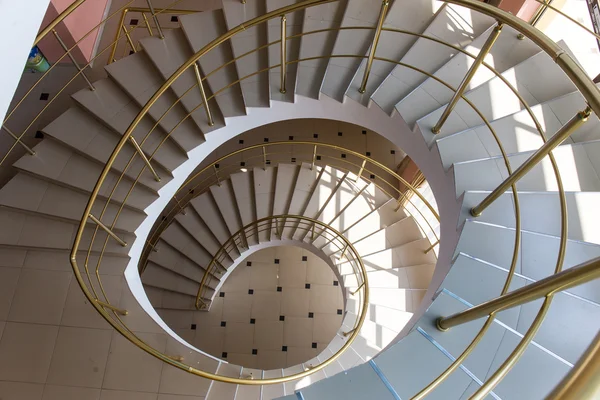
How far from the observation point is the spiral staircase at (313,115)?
220 centimetres

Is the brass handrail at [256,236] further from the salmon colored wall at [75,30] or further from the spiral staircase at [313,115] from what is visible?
the salmon colored wall at [75,30]

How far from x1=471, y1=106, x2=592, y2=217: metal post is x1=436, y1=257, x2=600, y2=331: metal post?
2.66 feet

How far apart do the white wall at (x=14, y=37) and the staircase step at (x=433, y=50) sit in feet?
9.43

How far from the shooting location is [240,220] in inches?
241

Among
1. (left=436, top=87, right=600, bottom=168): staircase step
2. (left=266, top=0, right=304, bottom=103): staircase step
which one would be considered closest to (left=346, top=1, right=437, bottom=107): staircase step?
(left=266, top=0, right=304, bottom=103): staircase step

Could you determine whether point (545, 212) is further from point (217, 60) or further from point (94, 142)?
point (94, 142)

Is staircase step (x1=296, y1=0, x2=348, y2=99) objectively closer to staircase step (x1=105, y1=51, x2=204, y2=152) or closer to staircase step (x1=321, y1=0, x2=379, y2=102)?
staircase step (x1=321, y1=0, x2=379, y2=102)

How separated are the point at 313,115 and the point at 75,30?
12.6 feet

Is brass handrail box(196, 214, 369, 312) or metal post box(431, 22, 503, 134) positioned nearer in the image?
metal post box(431, 22, 503, 134)

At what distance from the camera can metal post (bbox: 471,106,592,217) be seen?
64.7 inches

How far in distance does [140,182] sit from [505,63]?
3618mm

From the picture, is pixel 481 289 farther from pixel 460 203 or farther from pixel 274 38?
pixel 274 38

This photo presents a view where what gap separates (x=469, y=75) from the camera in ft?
7.81

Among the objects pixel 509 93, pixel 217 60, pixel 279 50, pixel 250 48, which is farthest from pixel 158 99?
pixel 509 93
